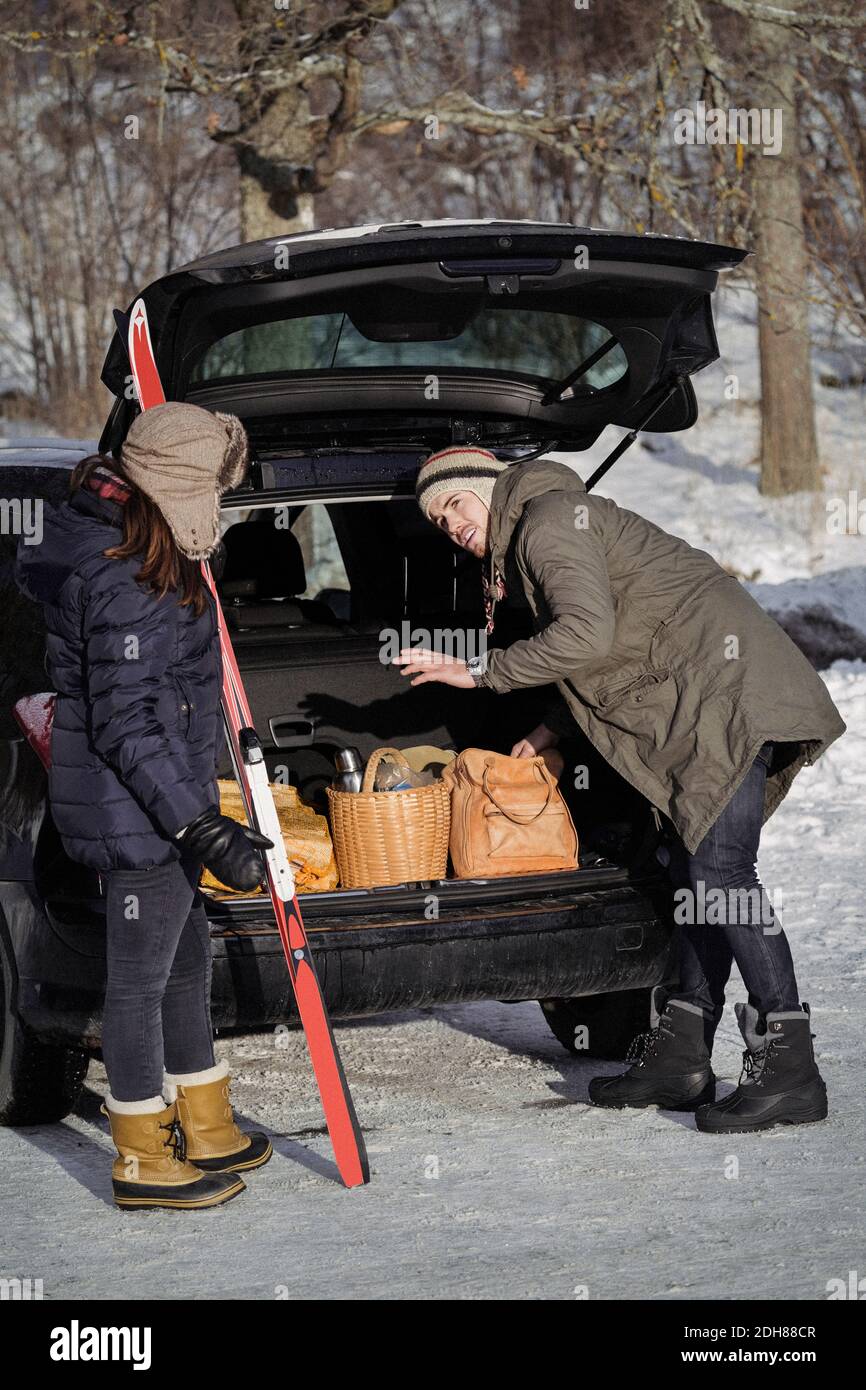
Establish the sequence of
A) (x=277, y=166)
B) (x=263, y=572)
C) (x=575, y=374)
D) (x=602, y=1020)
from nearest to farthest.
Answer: (x=602, y=1020)
(x=575, y=374)
(x=263, y=572)
(x=277, y=166)

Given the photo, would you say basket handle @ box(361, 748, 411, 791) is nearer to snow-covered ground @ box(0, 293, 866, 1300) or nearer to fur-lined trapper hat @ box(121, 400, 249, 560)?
snow-covered ground @ box(0, 293, 866, 1300)

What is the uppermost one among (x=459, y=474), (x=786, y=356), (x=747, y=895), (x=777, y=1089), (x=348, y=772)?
(x=786, y=356)

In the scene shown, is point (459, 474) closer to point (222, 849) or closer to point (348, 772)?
point (348, 772)

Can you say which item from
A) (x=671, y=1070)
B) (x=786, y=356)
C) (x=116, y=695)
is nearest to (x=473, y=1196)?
(x=671, y=1070)

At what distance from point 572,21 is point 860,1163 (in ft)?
53.4

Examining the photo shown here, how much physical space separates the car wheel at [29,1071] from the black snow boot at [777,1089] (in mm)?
1546

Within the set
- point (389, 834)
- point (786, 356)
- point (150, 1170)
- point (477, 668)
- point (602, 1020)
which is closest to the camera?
point (150, 1170)

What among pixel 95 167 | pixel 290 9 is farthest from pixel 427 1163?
pixel 95 167

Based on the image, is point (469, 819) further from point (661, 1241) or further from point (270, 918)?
point (661, 1241)

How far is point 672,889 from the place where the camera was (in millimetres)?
4328

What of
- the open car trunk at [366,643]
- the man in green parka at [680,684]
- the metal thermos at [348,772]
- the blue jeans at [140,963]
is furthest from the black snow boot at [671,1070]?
the blue jeans at [140,963]

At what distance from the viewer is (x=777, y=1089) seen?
4.04m

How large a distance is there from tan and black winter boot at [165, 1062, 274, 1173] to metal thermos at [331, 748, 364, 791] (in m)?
1.14

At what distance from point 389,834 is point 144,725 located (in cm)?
110
